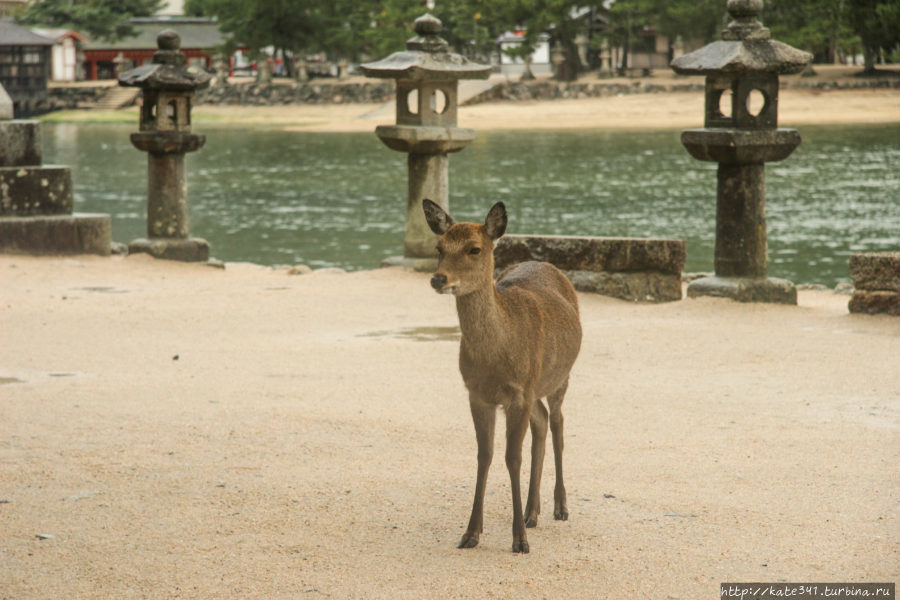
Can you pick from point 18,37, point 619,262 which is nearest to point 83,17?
point 18,37

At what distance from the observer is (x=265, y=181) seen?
28.3 meters

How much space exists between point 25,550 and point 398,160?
29354 mm

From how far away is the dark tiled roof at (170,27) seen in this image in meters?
58.9

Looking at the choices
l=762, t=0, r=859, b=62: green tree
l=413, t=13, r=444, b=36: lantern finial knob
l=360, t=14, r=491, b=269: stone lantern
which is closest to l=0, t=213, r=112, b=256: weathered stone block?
l=360, t=14, r=491, b=269: stone lantern

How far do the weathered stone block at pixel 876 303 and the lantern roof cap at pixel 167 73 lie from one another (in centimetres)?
726

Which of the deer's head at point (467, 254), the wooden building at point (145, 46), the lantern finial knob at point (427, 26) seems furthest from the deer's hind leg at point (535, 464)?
the wooden building at point (145, 46)

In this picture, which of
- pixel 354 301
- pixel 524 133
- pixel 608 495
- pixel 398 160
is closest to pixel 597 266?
pixel 354 301

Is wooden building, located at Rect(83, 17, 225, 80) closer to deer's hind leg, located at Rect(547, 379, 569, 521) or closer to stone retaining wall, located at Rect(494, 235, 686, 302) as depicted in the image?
stone retaining wall, located at Rect(494, 235, 686, 302)

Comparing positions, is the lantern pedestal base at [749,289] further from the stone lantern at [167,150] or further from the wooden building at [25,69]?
the wooden building at [25,69]

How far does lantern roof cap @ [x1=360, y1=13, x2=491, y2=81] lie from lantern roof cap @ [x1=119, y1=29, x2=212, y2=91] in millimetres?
2135

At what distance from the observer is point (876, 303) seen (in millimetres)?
9023

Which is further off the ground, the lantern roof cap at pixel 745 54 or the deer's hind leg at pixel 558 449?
the lantern roof cap at pixel 745 54

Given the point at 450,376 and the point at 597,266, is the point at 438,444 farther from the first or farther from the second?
the point at 597,266

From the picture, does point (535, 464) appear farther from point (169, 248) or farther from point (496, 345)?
point (169, 248)
